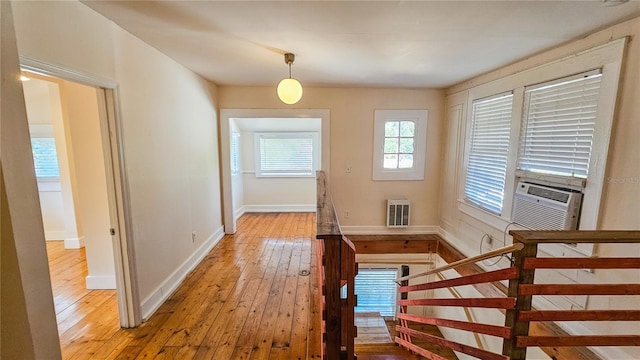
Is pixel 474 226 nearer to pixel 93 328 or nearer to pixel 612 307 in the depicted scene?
pixel 612 307

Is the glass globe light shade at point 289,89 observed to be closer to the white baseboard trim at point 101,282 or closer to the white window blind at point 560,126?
the white window blind at point 560,126

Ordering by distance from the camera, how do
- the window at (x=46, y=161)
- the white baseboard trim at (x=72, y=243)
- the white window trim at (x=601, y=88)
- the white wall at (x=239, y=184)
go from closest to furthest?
the white window trim at (x=601, y=88)
the white baseboard trim at (x=72, y=243)
the window at (x=46, y=161)
the white wall at (x=239, y=184)

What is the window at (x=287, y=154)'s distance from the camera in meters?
5.87

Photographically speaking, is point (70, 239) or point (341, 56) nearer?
point (341, 56)

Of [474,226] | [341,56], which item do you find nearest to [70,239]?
[341,56]

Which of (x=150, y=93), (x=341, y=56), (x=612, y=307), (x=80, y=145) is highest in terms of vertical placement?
(x=341, y=56)

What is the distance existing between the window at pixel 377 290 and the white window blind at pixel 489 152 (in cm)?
213

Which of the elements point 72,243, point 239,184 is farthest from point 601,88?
point 72,243

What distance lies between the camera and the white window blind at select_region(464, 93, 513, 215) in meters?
2.94

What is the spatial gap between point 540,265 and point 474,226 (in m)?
2.66

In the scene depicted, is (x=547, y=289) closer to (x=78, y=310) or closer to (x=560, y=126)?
(x=560, y=126)

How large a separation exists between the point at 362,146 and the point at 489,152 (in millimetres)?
1807

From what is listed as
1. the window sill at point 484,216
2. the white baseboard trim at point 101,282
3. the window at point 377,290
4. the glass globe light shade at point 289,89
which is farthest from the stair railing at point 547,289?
the window at point 377,290

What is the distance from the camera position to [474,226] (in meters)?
3.49
